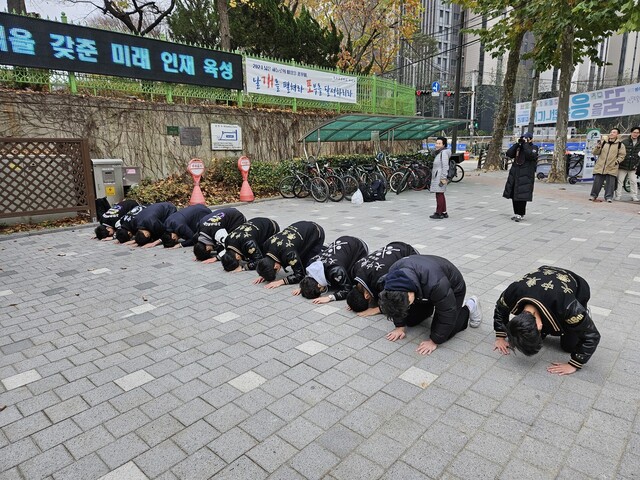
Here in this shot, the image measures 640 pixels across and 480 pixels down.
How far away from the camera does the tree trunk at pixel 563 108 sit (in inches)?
496

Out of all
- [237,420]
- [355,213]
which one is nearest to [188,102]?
[355,213]

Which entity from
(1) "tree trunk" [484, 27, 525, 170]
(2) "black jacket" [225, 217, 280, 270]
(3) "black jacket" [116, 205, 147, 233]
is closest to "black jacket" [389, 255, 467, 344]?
(2) "black jacket" [225, 217, 280, 270]

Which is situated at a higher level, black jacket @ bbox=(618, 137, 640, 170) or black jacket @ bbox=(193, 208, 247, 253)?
black jacket @ bbox=(618, 137, 640, 170)

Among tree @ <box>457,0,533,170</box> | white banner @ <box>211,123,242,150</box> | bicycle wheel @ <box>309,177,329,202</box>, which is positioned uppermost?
tree @ <box>457,0,533,170</box>

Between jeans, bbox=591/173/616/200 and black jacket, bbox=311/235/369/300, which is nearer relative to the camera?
black jacket, bbox=311/235/369/300

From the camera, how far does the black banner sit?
8.09 meters

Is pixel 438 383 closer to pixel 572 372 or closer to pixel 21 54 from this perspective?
pixel 572 372

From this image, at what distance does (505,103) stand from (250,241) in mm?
15243

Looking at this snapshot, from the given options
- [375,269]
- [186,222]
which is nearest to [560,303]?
[375,269]

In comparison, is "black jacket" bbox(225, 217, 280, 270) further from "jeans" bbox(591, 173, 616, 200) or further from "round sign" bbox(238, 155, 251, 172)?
"jeans" bbox(591, 173, 616, 200)

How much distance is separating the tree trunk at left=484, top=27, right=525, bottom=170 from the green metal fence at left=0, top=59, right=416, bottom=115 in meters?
4.44

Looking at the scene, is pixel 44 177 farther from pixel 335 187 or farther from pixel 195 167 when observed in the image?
pixel 335 187

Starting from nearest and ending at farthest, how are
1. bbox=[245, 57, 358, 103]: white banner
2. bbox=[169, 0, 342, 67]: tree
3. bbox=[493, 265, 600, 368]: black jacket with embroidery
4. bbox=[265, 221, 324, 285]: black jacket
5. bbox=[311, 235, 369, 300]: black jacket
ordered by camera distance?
bbox=[493, 265, 600, 368]: black jacket with embroidery
bbox=[311, 235, 369, 300]: black jacket
bbox=[265, 221, 324, 285]: black jacket
bbox=[245, 57, 358, 103]: white banner
bbox=[169, 0, 342, 67]: tree

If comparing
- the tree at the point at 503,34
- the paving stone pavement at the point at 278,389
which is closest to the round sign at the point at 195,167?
the paving stone pavement at the point at 278,389
